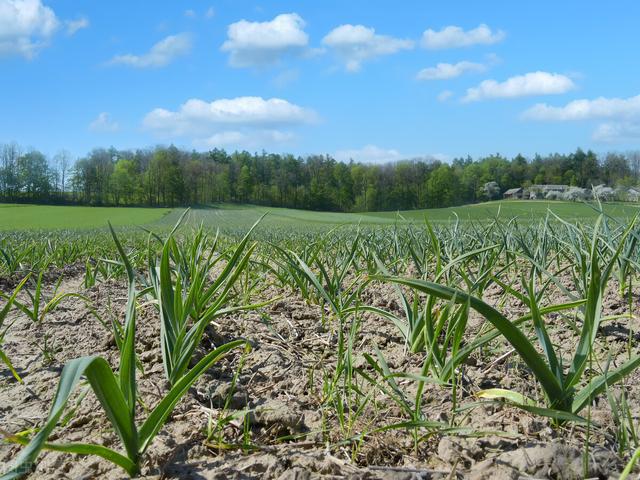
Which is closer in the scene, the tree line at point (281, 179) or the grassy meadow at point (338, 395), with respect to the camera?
the grassy meadow at point (338, 395)

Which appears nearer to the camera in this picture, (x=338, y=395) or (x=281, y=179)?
(x=338, y=395)

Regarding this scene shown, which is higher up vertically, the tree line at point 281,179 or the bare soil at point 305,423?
the tree line at point 281,179

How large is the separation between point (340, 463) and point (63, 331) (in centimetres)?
184

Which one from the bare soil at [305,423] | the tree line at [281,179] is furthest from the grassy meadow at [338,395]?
the tree line at [281,179]

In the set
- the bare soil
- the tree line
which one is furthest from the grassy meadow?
the tree line

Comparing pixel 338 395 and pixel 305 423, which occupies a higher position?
pixel 338 395

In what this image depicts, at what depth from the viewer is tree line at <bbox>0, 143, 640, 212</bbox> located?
68.9 metres

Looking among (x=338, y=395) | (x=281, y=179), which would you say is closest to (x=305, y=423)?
(x=338, y=395)

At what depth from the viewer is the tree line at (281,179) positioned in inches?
2712

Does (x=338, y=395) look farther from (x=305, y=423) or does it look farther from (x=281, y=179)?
(x=281, y=179)

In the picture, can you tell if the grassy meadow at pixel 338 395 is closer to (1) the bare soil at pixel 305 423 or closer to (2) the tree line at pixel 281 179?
(1) the bare soil at pixel 305 423

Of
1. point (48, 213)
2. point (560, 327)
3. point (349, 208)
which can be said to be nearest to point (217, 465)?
point (560, 327)

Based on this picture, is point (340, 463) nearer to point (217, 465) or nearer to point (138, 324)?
point (217, 465)

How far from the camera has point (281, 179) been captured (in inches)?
3223
